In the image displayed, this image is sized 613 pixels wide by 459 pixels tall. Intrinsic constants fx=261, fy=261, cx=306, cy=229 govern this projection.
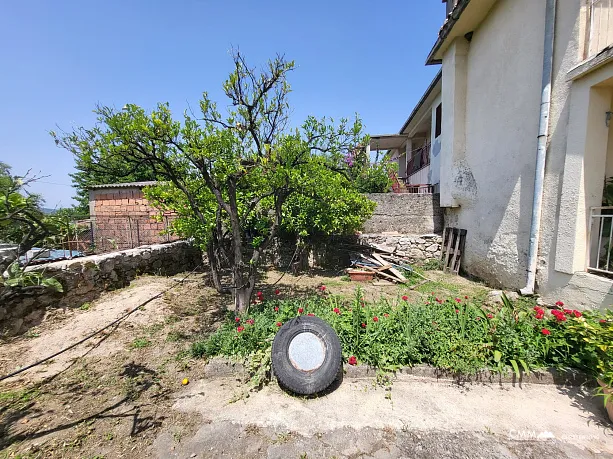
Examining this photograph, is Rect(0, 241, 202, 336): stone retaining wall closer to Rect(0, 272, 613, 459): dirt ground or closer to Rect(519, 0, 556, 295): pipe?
Rect(0, 272, 613, 459): dirt ground

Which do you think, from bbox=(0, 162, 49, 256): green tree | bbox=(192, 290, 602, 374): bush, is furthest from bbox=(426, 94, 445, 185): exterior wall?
bbox=(0, 162, 49, 256): green tree

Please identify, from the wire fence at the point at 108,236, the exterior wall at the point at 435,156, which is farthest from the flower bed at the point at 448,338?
the exterior wall at the point at 435,156

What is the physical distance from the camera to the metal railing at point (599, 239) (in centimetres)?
434

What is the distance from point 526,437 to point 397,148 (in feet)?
60.5

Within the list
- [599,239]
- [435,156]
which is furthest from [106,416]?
[435,156]

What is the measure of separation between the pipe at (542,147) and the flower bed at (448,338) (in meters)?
2.40

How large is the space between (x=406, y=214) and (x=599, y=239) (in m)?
5.43

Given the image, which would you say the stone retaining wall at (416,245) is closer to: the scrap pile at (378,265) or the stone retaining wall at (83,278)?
the scrap pile at (378,265)

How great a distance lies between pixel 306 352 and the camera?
293 cm

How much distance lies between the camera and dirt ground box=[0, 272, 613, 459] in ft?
7.14

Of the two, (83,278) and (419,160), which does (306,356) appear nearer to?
(83,278)

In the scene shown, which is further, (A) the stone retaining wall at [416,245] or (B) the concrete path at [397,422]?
(A) the stone retaining wall at [416,245]

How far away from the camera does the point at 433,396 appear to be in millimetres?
2775

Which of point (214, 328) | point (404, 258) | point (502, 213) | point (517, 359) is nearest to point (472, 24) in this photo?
point (502, 213)
